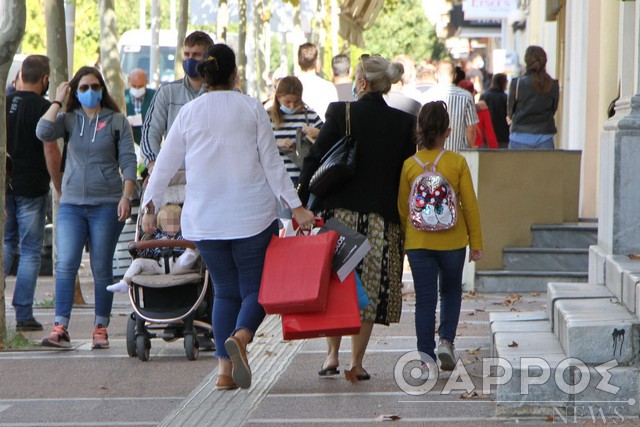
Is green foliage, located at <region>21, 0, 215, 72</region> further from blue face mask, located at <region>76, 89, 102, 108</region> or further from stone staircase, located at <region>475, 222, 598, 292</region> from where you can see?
blue face mask, located at <region>76, 89, 102, 108</region>

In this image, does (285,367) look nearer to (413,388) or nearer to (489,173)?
(413,388)

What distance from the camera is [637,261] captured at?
854 cm

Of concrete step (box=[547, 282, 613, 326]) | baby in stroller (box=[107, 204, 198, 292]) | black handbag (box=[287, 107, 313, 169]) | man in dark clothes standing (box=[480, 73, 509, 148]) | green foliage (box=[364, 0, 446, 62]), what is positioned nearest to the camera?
concrete step (box=[547, 282, 613, 326])

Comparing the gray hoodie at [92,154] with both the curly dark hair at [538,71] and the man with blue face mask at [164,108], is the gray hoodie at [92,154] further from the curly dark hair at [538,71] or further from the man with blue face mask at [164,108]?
the curly dark hair at [538,71]

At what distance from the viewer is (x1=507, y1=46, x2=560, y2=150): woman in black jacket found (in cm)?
1590

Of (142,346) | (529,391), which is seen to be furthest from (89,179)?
(529,391)

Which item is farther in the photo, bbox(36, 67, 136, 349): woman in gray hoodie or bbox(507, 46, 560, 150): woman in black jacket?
bbox(507, 46, 560, 150): woman in black jacket

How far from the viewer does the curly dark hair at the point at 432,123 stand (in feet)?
27.2

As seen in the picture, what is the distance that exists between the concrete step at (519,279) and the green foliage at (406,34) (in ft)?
221

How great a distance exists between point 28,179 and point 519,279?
5083mm

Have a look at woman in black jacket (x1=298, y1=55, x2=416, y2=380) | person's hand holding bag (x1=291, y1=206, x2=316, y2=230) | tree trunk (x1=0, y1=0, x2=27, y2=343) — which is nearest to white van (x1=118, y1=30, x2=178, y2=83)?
tree trunk (x1=0, y1=0, x2=27, y2=343)

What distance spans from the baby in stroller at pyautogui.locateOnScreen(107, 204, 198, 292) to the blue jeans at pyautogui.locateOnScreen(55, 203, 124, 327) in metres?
0.50

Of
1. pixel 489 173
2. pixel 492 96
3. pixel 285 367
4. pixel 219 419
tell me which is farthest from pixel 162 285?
pixel 492 96

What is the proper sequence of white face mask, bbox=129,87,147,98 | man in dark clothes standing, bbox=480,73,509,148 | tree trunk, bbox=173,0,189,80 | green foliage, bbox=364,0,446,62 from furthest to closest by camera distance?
green foliage, bbox=364,0,446,62, tree trunk, bbox=173,0,189,80, man in dark clothes standing, bbox=480,73,509,148, white face mask, bbox=129,87,147,98
